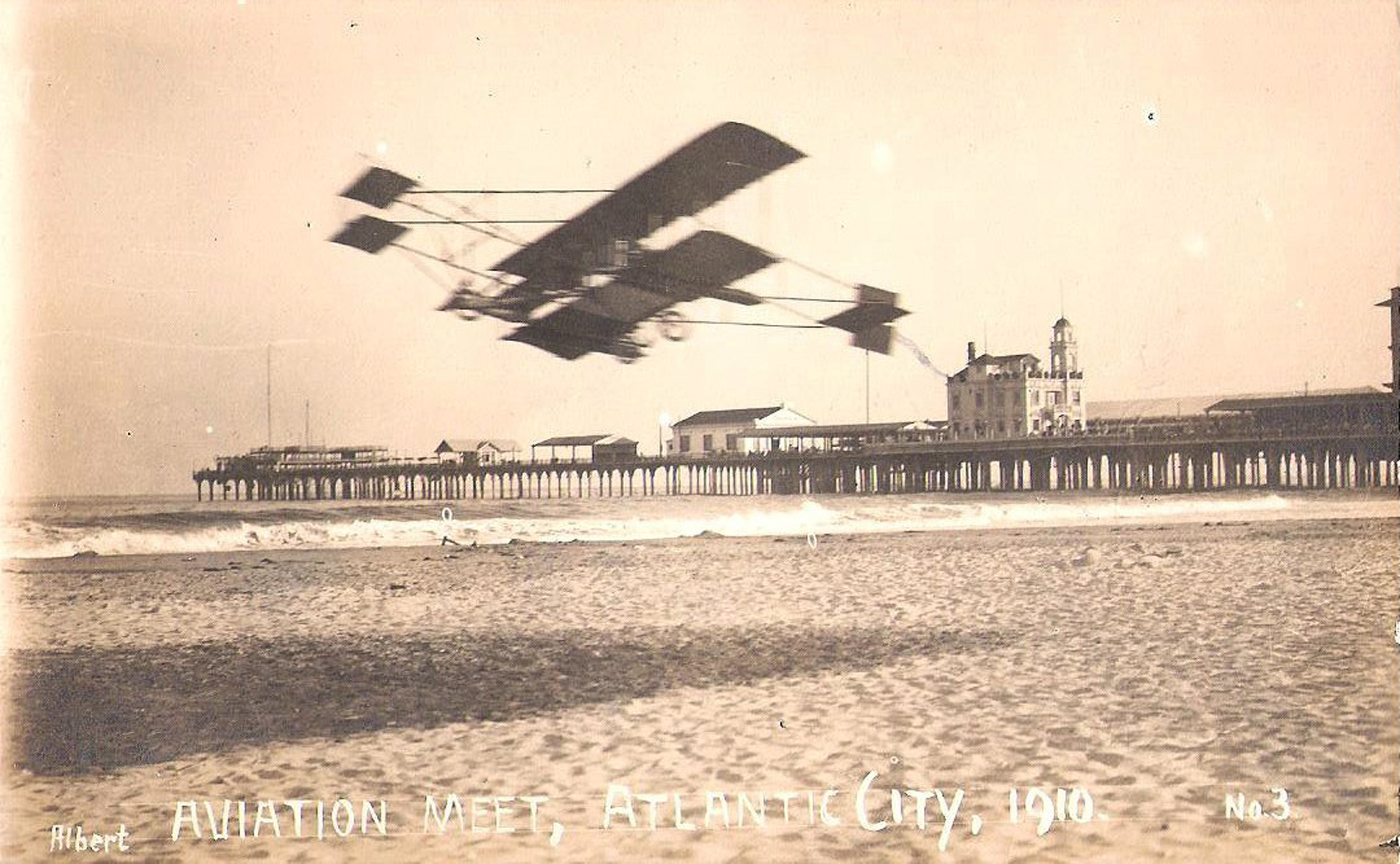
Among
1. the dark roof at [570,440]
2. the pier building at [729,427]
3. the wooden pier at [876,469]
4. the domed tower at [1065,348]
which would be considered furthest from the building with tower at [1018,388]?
the dark roof at [570,440]

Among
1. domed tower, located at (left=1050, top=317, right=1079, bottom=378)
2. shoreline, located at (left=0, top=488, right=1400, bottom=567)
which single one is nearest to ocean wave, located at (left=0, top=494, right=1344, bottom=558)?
shoreline, located at (left=0, top=488, right=1400, bottom=567)

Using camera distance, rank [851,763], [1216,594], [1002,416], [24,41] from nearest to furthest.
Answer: [851,763], [24,41], [1216,594], [1002,416]

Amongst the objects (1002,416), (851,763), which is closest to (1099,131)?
(1002,416)

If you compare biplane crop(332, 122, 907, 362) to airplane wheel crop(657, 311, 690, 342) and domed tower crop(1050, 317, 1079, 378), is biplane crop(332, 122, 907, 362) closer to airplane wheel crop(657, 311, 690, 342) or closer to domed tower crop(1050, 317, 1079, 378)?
airplane wheel crop(657, 311, 690, 342)

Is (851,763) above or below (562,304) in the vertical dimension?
below

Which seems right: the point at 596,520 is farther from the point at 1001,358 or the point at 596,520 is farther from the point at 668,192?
the point at 668,192

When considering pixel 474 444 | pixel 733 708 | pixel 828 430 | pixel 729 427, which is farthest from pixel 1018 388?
pixel 474 444

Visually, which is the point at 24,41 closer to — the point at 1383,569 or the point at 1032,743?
the point at 1032,743
